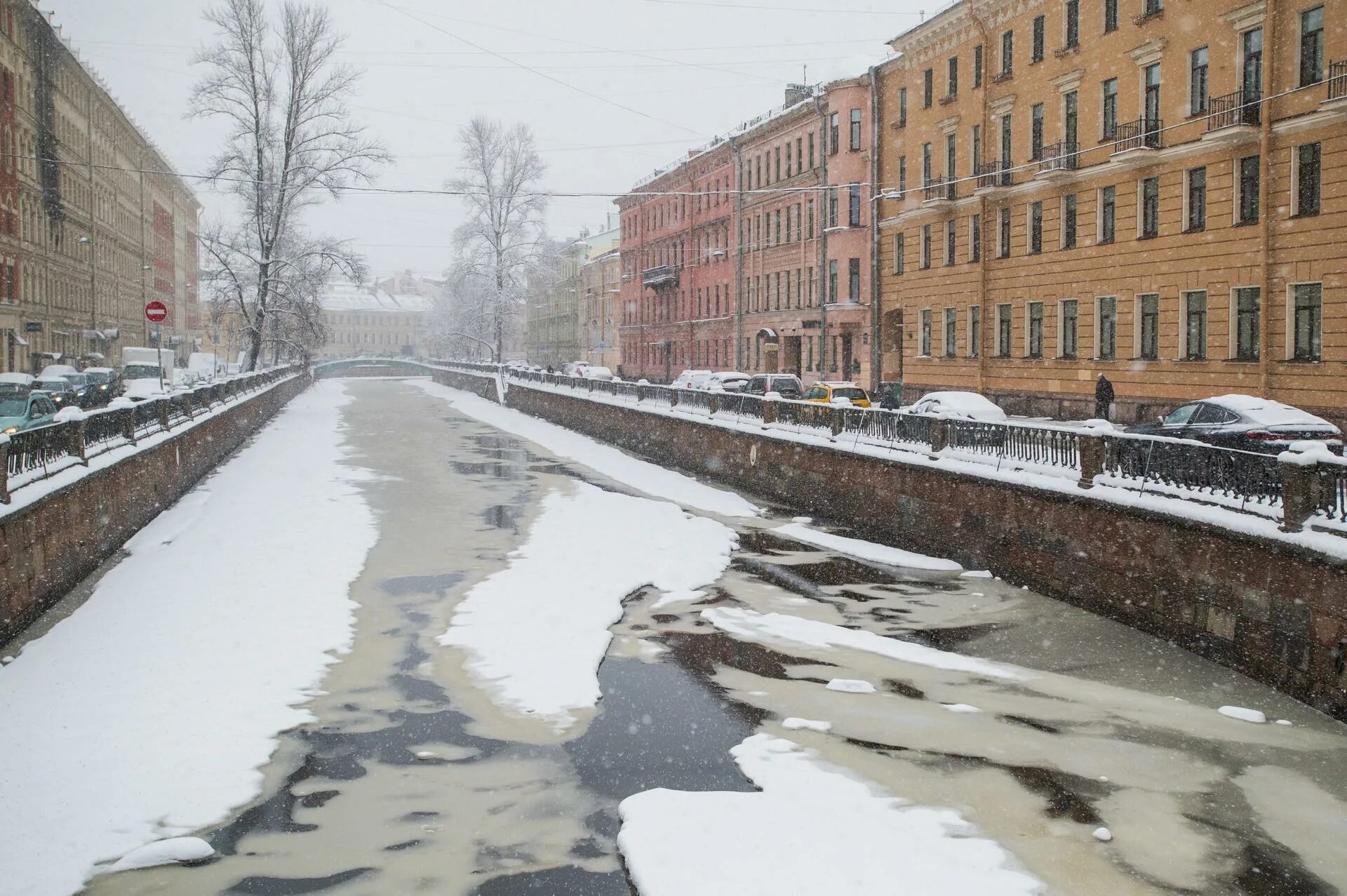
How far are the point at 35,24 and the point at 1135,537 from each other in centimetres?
5751

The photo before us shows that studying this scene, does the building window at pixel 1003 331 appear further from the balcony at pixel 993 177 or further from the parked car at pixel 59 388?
the parked car at pixel 59 388

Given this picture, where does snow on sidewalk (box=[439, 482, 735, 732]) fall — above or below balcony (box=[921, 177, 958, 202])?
below

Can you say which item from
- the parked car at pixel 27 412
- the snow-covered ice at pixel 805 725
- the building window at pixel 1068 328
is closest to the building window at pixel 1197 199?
the building window at pixel 1068 328

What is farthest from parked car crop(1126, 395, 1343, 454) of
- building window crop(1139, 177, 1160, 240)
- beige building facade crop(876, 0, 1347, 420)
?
building window crop(1139, 177, 1160, 240)

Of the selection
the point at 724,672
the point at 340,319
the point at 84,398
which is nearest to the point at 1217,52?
the point at 724,672

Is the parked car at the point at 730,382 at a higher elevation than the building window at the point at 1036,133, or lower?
lower

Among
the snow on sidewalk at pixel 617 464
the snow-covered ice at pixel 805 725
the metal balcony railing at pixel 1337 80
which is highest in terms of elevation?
the metal balcony railing at pixel 1337 80

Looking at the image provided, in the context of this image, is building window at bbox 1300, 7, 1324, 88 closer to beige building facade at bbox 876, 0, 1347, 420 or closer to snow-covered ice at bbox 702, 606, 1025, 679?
beige building facade at bbox 876, 0, 1347, 420

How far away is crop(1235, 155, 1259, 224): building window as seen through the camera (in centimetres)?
2786

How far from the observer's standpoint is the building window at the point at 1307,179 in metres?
26.0

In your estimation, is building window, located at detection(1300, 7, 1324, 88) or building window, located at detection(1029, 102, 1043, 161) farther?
building window, located at detection(1029, 102, 1043, 161)

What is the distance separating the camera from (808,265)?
54.8 metres

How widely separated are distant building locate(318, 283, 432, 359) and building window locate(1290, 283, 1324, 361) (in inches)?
6503

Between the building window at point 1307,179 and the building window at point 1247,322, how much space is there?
7.10 feet
